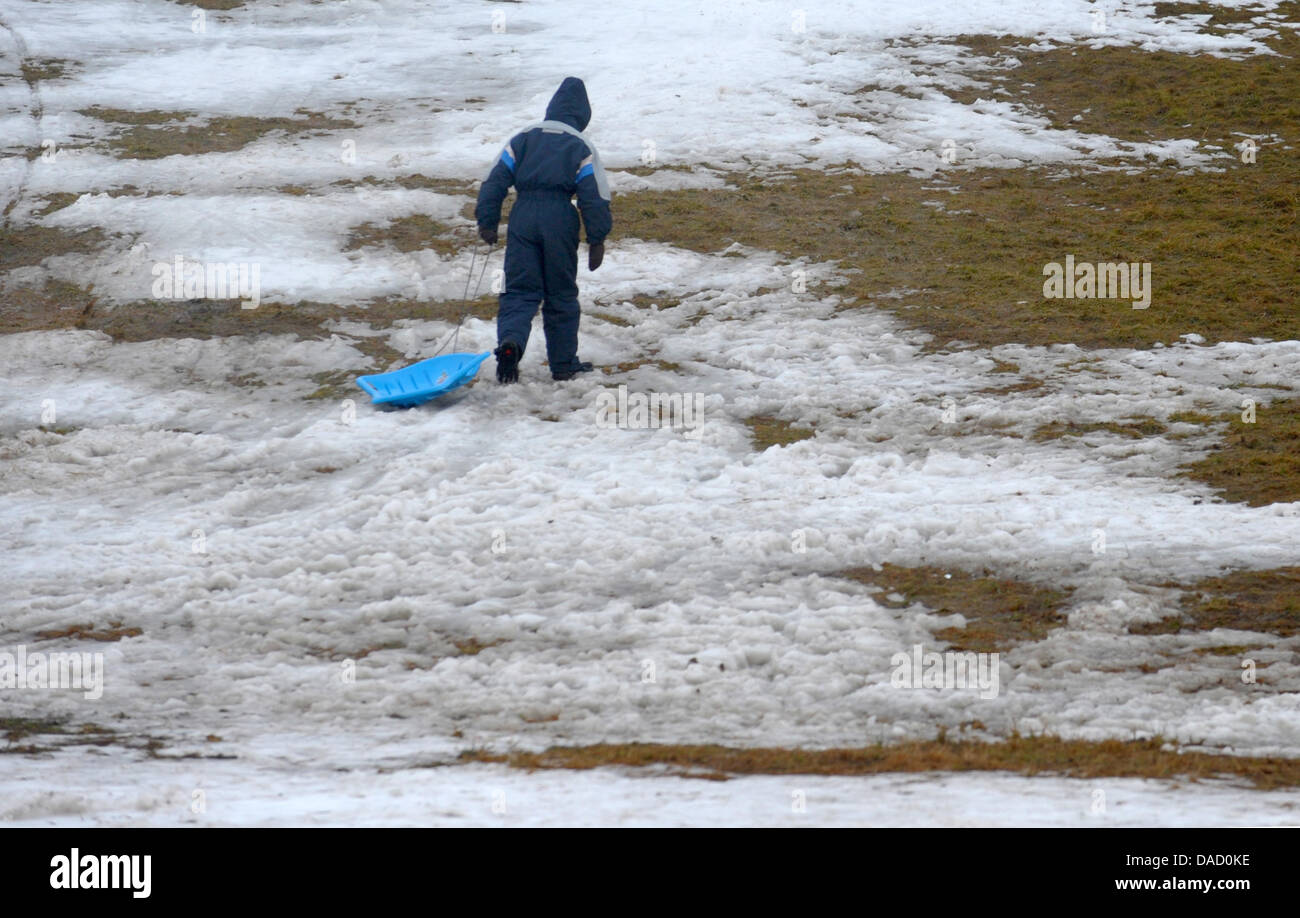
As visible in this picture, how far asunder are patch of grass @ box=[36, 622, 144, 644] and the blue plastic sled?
Result: 329 cm

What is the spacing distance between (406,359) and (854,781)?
22.5 feet

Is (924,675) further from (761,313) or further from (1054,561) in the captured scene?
(761,313)

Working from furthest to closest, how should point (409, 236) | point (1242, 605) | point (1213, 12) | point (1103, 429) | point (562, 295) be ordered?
point (1213, 12)
point (409, 236)
point (562, 295)
point (1103, 429)
point (1242, 605)

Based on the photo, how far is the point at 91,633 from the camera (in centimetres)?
625

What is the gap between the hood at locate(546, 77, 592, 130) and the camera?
9.64 m

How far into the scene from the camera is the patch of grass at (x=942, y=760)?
175 inches

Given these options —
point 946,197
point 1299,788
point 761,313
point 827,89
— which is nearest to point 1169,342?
point 761,313

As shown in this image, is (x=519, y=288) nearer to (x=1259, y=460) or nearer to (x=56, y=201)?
(x=1259, y=460)

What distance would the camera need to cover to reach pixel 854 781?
4.40 meters

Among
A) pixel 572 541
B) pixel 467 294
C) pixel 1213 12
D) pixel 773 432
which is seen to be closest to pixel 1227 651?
pixel 572 541

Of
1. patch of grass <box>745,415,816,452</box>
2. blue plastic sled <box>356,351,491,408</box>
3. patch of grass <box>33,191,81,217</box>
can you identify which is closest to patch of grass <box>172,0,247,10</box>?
patch of grass <box>33,191,81,217</box>

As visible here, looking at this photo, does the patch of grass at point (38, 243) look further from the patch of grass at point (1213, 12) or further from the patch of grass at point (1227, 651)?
the patch of grass at point (1213, 12)

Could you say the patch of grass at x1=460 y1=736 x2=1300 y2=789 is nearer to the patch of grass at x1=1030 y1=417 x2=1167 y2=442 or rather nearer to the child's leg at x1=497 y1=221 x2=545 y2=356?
the patch of grass at x1=1030 y1=417 x2=1167 y2=442

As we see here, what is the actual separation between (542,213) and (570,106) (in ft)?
3.20
